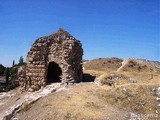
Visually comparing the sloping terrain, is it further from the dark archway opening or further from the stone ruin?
the dark archway opening

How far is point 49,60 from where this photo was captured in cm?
2764

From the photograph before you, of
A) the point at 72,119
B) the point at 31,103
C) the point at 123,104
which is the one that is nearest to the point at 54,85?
the point at 31,103

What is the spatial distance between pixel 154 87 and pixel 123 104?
350 centimetres

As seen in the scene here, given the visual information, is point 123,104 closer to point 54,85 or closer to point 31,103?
point 31,103

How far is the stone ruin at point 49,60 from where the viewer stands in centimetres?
2697

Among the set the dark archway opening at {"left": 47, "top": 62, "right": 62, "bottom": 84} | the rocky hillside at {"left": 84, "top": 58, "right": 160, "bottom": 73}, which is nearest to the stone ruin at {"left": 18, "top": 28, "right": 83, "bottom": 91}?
the dark archway opening at {"left": 47, "top": 62, "right": 62, "bottom": 84}

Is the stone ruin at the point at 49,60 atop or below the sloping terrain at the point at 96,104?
atop

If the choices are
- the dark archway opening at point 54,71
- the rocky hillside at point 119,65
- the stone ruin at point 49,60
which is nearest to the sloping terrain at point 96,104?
the stone ruin at point 49,60

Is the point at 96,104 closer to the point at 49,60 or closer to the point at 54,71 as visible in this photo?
the point at 49,60

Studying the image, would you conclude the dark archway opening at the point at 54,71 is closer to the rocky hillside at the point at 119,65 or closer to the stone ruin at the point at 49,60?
the stone ruin at the point at 49,60

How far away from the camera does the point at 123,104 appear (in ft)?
62.4

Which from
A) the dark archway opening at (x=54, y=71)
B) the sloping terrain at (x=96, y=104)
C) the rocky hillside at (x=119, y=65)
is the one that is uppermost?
the rocky hillside at (x=119, y=65)

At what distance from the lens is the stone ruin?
27.0 metres

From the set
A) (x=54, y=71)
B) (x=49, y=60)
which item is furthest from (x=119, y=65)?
(x=49, y=60)
